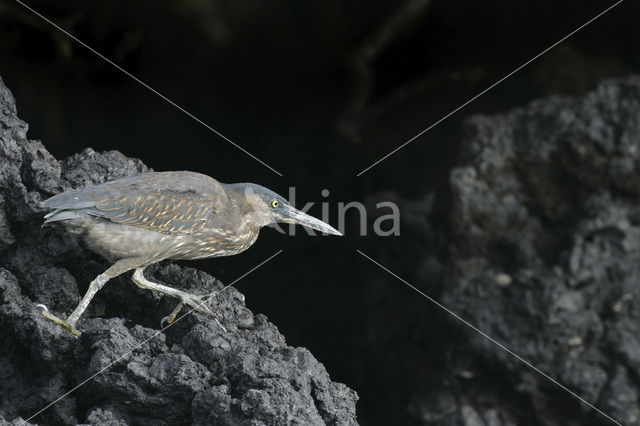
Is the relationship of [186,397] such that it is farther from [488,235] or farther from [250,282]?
[250,282]

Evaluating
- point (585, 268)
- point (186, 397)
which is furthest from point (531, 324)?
point (186, 397)

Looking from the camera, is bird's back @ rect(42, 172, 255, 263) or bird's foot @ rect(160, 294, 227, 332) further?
bird's back @ rect(42, 172, 255, 263)

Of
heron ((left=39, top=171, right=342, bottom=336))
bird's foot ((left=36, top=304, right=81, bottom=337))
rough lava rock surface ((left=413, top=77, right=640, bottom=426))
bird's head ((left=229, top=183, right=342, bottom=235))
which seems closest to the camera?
bird's foot ((left=36, top=304, right=81, bottom=337))

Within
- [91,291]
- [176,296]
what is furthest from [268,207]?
[91,291]

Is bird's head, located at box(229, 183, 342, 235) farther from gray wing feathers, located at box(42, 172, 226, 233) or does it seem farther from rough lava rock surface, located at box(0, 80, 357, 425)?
rough lava rock surface, located at box(0, 80, 357, 425)

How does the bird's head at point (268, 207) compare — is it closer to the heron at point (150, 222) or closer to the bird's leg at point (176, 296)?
the heron at point (150, 222)

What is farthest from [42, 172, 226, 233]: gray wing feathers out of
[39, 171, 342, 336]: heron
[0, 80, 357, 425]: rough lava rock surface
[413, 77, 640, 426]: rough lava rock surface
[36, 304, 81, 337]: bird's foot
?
[413, 77, 640, 426]: rough lava rock surface
